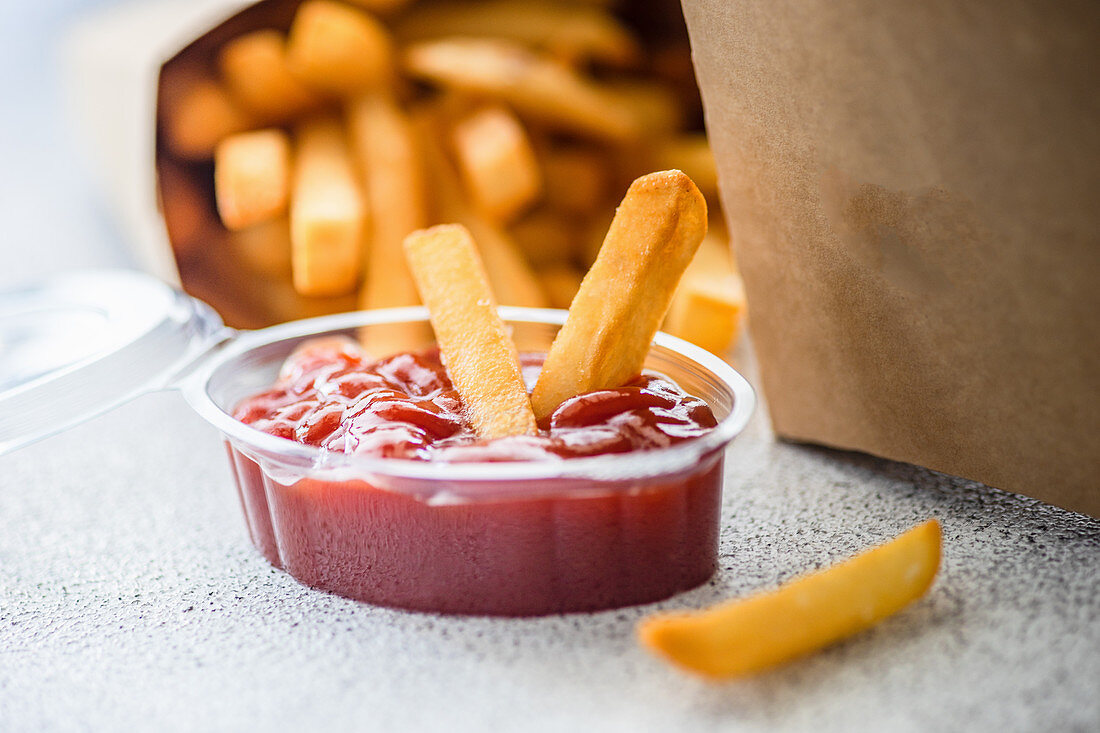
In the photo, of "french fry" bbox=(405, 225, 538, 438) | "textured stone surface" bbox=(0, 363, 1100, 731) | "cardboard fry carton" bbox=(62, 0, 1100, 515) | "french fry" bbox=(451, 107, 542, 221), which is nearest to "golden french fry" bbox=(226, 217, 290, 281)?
"french fry" bbox=(451, 107, 542, 221)

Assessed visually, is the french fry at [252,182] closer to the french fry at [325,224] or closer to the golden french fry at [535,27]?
the french fry at [325,224]

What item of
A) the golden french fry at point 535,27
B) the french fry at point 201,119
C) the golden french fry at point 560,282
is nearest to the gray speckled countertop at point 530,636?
the golden french fry at point 560,282

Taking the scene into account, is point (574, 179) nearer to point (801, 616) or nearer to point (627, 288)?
point (627, 288)

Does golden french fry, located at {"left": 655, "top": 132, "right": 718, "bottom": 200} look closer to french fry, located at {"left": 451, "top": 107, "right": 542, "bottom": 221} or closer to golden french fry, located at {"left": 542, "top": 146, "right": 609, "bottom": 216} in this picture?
golden french fry, located at {"left": 542, "top": 146, "right": 609, "bottom": 216}

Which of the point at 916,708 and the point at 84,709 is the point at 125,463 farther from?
the point at 916,708

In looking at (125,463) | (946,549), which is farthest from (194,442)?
(946,549)
